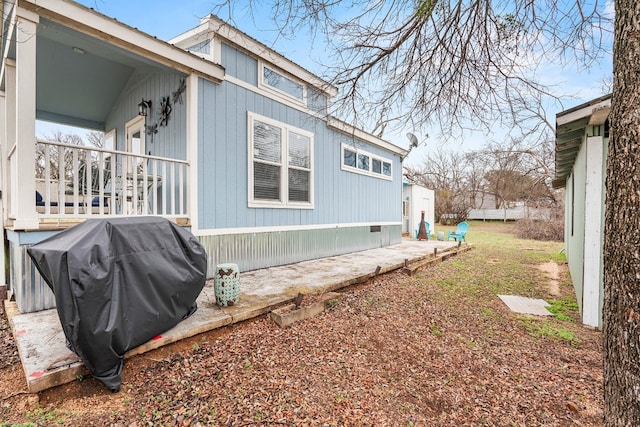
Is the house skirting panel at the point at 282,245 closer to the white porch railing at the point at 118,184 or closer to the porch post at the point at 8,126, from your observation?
the white porch railing at the point at 118,184

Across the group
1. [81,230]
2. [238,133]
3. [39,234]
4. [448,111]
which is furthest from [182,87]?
[448,111]

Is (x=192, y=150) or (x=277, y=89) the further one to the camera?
(x=277, y=89)

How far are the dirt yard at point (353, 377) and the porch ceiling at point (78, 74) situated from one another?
3.35 m

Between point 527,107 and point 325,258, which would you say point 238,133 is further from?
point 527,107

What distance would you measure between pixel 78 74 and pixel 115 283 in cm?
501

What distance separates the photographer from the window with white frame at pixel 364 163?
766 centimetres

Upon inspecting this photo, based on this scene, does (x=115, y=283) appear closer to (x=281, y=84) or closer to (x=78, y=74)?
(x=281, y=84)

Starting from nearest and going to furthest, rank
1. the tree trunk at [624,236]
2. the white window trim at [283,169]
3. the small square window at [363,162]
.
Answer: the tree trunk at [624,236], the white window trim at [283,169], the small square window at [363,162]

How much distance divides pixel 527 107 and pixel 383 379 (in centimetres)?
363

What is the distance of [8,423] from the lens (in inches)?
71.2

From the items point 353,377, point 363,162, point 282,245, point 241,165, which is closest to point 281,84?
point 241,165

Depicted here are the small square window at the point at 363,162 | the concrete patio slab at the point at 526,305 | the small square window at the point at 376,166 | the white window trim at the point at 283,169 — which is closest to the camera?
the concrete patio slab at the point at 526,305

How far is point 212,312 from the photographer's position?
3.17m

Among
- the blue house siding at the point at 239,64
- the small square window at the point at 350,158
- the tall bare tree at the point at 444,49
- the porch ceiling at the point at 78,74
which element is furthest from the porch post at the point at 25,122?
the small square window at the point at 350,158
